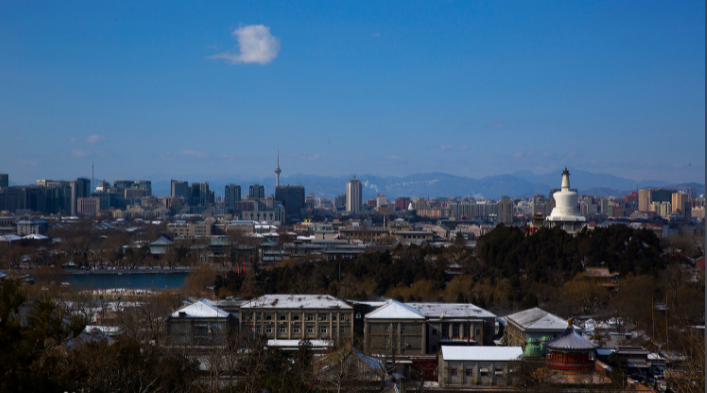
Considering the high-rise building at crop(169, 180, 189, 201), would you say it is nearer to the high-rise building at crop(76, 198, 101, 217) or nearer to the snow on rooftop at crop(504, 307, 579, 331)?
the high-rise building at crop(76, 198, 101, 217)

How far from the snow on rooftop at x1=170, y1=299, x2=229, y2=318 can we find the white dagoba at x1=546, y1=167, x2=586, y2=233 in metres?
16.3

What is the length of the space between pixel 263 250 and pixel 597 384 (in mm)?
34269

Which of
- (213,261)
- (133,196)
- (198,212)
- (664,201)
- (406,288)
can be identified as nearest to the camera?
(406,288)

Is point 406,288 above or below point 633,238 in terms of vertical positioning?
below

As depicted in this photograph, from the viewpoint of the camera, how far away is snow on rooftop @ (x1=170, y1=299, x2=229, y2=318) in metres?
15.4

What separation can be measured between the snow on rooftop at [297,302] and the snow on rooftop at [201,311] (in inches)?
25.0

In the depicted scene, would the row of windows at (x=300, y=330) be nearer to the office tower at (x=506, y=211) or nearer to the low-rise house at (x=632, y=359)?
the low-rise house at (x=632, y=359)

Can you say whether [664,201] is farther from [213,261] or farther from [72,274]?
[72,274]

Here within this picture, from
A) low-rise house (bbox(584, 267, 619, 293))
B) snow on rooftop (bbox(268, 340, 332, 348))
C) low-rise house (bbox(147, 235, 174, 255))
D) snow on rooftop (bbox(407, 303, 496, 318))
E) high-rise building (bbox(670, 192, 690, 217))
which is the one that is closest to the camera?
snow on rooftop (bbox(268, 340, 332, 348))

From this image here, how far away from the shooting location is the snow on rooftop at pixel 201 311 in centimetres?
1543

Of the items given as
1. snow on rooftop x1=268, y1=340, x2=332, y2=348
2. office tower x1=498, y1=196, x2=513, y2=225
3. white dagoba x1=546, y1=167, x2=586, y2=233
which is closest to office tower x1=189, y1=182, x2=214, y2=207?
office tower x1=498, y1=196, x2=513, y2=225

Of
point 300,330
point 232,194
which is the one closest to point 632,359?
point 300,330

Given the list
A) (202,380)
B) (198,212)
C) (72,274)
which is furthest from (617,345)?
(198,212)

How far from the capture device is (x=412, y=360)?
13656mm
